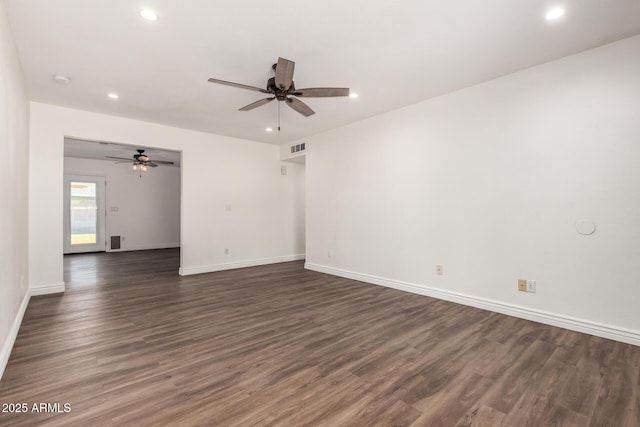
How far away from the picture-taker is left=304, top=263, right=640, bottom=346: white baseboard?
106 inches

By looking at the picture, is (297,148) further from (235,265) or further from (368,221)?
(235,265)

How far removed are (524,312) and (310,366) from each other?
2.47m

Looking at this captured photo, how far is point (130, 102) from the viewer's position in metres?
4.17

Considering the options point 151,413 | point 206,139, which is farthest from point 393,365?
point 206,139

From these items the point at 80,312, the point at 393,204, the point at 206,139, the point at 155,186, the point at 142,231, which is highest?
the point at 206,139

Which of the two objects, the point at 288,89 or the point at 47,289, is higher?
the point at 288,89

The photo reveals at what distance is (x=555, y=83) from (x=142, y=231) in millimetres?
10118

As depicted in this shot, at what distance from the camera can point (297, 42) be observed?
2.69 m

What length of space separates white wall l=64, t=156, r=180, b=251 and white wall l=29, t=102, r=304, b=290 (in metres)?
4.60

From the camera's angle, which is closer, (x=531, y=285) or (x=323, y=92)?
(x=323, y=92)

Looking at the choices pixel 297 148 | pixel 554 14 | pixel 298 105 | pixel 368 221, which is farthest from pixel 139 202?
pixel 554 14

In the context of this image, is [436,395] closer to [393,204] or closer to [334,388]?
[334,388]

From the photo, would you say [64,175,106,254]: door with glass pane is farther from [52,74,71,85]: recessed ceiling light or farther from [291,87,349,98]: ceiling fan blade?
[291,87,349,98]: ceiling fan blade

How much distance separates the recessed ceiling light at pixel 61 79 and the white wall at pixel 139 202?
577 centimetres
